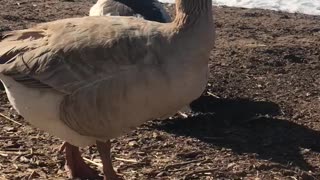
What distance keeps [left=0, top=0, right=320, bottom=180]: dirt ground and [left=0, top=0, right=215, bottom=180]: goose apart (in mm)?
814

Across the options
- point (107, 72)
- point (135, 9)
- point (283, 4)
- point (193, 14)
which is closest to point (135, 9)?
point (135, 9)

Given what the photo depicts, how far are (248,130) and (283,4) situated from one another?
7.66m

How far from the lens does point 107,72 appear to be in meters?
4.05

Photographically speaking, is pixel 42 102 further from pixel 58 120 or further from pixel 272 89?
pixel 272 89

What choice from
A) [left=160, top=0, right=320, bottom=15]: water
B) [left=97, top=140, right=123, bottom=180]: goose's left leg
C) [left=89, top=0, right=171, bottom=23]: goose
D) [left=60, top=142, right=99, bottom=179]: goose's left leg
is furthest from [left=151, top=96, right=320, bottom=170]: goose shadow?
[left=160, top=0, right=320, bottom=15]: water

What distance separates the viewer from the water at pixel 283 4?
12656 mm

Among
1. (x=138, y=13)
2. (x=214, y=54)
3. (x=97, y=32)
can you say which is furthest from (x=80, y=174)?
(x=214, y=54)

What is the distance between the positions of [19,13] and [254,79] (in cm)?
426

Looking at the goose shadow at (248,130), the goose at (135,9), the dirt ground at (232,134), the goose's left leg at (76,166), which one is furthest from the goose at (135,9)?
the goose's left leg at (76,166)

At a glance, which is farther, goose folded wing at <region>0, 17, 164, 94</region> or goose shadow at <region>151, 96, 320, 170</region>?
goose shadow at <region>151, 96, 320, 170</region>

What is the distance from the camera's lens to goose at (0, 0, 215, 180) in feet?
13.1

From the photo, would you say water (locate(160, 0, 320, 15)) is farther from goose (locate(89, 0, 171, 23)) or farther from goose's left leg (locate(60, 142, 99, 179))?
goose's left leg (locate(60, 142, 99, 179))

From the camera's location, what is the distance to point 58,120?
162 inches

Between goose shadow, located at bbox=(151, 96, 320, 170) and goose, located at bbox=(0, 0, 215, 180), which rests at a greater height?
goose, located at bbox=(0, 0, 215, 180)
